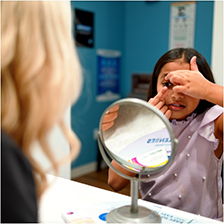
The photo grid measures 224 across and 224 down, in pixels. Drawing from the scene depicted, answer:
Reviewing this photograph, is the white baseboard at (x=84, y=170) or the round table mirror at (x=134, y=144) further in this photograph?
the white baseboard at (x=84, y=170)

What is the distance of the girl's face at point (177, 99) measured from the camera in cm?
99

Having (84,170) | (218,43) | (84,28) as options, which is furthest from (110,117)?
(84,170)

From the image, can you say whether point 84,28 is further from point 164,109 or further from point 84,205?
point 84,205

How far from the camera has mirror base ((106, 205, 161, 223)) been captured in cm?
67

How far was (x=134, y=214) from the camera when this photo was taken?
0.69m

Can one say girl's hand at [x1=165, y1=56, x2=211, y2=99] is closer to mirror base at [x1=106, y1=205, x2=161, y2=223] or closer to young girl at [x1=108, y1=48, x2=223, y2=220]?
young girl at [x1=108, y1=48, x2=223, y2=220]

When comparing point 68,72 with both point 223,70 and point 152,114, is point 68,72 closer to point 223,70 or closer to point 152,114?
point 152,114

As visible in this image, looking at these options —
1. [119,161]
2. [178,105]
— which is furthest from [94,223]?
[178,105]

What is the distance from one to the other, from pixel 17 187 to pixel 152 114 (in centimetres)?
33

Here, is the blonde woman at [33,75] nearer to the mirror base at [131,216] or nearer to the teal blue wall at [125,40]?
the mirror base at [131,216]

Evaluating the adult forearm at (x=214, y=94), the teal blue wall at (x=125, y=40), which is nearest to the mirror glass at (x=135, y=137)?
the adult forearm at (x=214, y=94)

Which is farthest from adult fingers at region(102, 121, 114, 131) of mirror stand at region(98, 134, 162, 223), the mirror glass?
mirror stand at region(98, 134, 162, 223)

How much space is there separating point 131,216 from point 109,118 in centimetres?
24

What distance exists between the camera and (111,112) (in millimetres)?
702
